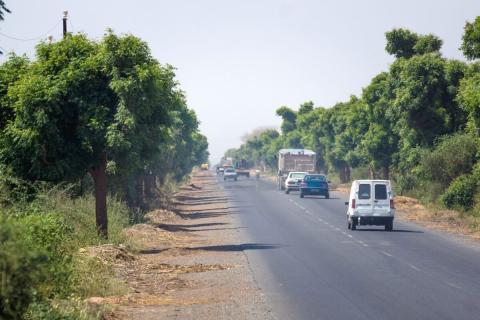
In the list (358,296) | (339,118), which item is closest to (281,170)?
(339,118)

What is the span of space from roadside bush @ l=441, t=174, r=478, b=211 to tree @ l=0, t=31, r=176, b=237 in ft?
67.3

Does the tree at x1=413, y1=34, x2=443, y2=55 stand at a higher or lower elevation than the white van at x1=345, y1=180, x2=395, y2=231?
higher

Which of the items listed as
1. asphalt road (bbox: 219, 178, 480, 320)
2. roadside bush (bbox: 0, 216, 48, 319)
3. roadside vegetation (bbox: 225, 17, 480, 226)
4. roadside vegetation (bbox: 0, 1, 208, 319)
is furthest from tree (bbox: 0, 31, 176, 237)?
roadside bush (bbox: 0, 216, 48, 319)

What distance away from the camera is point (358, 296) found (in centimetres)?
1714

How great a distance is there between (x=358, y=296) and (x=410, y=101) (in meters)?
35.8

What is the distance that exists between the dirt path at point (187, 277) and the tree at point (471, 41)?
39.9 feet

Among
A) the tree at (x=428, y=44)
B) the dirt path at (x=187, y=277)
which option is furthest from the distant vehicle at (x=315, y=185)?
the dirt path at (x=187, y=277)

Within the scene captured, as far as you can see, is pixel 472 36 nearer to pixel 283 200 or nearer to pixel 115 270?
pixel 115 270

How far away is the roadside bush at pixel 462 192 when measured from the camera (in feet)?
143

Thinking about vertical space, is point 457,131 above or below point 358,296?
above

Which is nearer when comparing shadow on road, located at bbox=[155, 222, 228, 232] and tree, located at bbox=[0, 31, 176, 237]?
A: tree, located at bbox=[0, 31, 176, 237]

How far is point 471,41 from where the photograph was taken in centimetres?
3834

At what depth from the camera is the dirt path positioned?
15891 mm

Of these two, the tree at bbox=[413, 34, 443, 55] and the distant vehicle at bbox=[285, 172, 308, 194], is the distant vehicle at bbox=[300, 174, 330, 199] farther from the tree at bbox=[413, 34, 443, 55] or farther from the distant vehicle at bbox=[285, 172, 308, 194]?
the tree at bbox=[413, 34, 443, 55]
